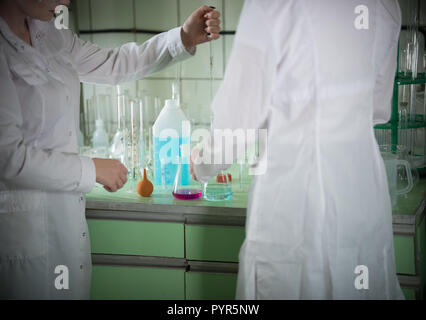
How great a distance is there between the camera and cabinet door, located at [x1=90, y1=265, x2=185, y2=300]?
66.5 inches

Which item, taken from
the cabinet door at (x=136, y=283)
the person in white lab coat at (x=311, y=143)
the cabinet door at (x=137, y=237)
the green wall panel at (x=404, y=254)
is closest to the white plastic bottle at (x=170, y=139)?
the cabinet door at (x=137, y=237)

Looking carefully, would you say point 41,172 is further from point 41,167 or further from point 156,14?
point 156,14

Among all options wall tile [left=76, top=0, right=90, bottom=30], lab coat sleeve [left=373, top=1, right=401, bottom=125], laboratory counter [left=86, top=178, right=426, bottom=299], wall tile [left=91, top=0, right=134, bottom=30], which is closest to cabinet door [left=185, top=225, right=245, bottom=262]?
laboratory counter [left=86, top=178, right=426, bottom=299]

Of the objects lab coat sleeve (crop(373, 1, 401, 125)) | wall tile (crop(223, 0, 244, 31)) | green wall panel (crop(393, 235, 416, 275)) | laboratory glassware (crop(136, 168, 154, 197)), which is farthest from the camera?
Result: wall tile (crop(223, 0, 244, 31))

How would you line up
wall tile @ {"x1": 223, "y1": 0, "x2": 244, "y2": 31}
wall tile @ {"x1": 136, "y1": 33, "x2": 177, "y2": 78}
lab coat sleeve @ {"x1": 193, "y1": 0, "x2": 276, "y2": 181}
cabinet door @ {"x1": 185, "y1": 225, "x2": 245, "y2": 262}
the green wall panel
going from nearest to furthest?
lab coat sleeve @ {"x1": 193, "y1": 0, "x2": 276, "y2": 181}, the green wall panel, cabinet door @ {"x1": 185, "y1": 225, "x2": 245, "y2": 262}, wall tile @ {"x1": 223, "y1": 0, "x2": 244, "y2": 31}, wall tile @ {"x1": 136, "y1": 33, "x2": 177, "y2": 78}

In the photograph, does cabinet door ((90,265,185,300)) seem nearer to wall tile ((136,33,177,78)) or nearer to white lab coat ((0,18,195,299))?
white lab coat ((0,18,195,299))

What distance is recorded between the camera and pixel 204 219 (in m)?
1.63

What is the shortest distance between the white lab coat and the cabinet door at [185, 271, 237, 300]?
39 centimetres

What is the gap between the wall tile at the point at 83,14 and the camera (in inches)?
98.9

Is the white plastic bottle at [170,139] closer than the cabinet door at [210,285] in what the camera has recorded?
No

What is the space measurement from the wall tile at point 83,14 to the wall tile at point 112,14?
0.03 m

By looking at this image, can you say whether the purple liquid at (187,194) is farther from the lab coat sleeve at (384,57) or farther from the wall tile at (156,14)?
the wall tile at (156,14)

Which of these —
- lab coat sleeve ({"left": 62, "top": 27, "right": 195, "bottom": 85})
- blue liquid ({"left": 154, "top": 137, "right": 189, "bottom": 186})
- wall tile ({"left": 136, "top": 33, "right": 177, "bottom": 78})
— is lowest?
blue liquid ({"left": 154, "top": 137, "right": 189, "bottom": 186})

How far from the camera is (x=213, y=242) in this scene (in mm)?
1635
